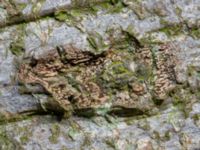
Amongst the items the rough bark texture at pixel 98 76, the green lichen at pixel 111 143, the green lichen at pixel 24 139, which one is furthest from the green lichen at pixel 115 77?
the green lichen at pixel 24 139

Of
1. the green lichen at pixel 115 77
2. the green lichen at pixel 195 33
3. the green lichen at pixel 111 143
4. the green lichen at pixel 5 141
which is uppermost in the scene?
the green lichen at pixel 195 33

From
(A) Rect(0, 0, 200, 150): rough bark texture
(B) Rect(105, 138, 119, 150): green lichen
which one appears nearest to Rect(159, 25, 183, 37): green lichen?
(A) Rect(0, 0, 200, 150): rough bark texture

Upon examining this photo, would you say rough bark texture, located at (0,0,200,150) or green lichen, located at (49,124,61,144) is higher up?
rough bark texture, located at (0,0,200,150)

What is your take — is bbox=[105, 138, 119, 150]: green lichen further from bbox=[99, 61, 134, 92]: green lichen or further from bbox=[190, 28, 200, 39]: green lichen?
bbox=[190, 28, 200, 39]: green lichen

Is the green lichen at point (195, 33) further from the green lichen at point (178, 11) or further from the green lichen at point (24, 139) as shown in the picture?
the green lichen at point (24, 139)

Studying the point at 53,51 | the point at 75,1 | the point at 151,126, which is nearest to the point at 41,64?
the point at 53,51

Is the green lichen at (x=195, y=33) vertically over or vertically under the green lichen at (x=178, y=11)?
under

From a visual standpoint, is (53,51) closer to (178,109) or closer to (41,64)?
(41,64)
